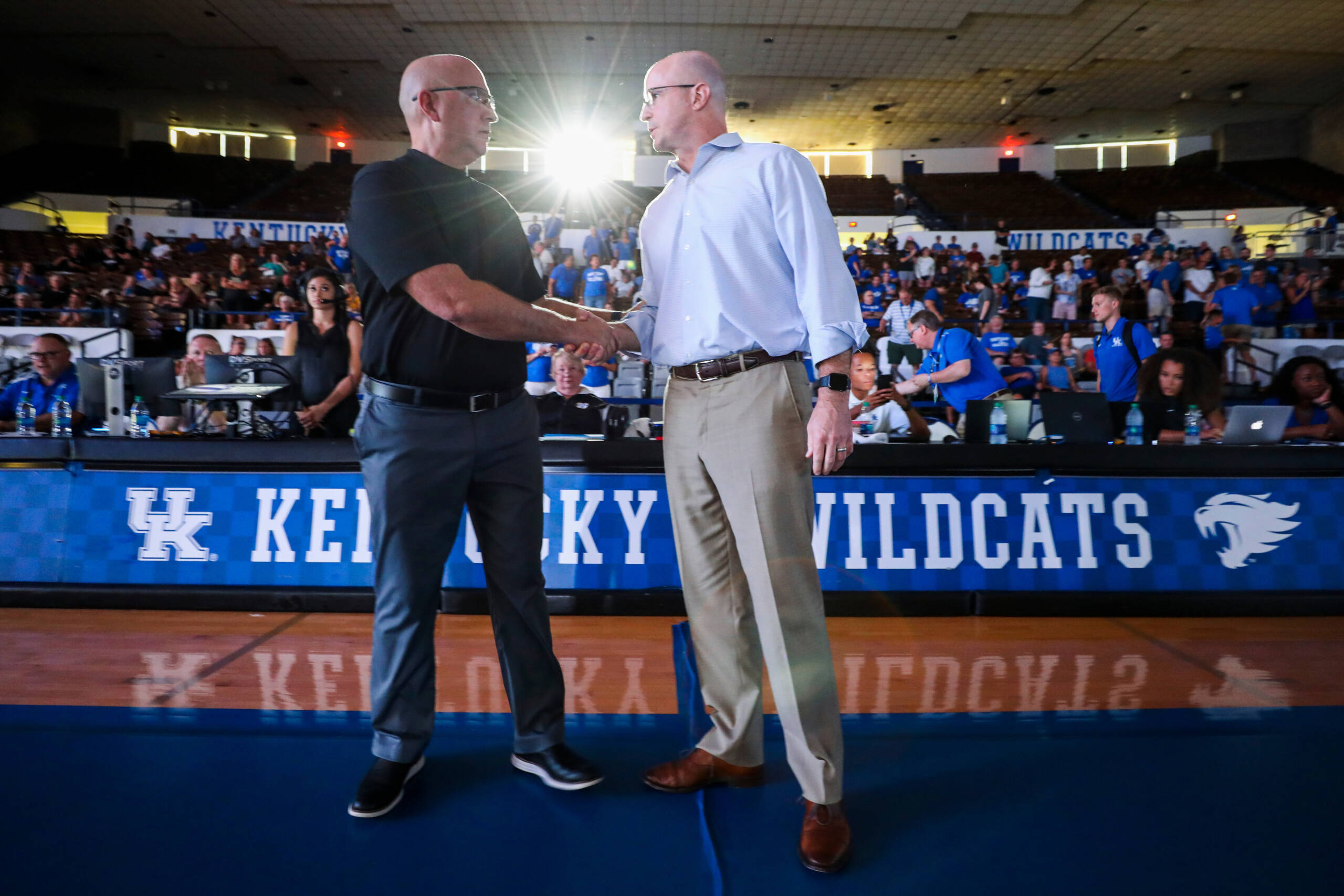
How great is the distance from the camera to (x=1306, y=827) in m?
1.69

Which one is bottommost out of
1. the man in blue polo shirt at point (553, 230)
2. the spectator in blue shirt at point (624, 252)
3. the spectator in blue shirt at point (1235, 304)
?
the spectator in blue shirt at point (1235, 304)

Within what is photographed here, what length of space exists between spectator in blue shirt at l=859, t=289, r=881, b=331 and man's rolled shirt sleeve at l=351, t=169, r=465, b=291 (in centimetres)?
1104

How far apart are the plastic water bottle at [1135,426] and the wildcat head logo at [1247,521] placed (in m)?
0.51

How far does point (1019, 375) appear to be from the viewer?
6418mm

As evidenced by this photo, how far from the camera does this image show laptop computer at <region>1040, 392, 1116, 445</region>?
12.1 ft

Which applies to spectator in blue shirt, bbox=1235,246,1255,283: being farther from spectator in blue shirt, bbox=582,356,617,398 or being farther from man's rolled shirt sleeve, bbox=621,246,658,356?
man's rolled shirt sleeve, bbox=621,246,658,356

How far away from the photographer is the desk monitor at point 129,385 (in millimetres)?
3934

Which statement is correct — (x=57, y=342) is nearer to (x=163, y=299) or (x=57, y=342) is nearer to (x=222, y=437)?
(x=222, y=437)

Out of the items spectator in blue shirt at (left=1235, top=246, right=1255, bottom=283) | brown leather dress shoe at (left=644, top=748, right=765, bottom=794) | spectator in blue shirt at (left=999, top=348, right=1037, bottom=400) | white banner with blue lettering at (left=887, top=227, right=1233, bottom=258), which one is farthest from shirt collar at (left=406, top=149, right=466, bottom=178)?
white banner with blue lettering at (left=887, top=227, right=1233, bottom=258)

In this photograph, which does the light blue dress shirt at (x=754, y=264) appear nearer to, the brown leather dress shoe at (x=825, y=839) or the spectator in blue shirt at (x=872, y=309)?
the brown leather dress shoe at (x=825, y=839)

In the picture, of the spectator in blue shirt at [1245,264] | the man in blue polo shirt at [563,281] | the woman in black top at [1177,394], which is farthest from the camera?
the spectator in blue shirt at [1245,264]

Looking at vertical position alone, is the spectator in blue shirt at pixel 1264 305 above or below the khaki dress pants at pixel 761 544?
above

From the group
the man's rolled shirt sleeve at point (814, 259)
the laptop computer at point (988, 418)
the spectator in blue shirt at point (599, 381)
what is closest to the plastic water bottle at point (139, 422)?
the man's rolled shirt sleeve at point (814, 259)

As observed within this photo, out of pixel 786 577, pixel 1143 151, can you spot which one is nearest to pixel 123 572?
pixel 786 577
